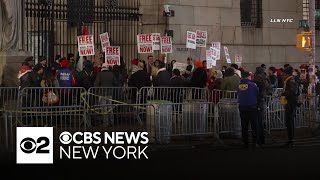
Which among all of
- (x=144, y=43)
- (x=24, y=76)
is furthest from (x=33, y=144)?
(x=144, y=43)

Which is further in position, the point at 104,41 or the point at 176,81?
the point at 104,41

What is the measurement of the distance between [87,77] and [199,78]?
10.7 ft

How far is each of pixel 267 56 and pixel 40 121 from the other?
47.2 ft

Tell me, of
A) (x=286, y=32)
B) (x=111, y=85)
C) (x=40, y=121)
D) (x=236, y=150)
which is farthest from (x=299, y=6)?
(x=40, y=121)

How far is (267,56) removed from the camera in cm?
2659

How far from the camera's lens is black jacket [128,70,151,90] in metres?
18.8

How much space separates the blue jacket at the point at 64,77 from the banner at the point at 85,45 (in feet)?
4.77

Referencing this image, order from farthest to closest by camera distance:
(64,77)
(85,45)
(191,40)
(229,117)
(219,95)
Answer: (191,40), (85,45), (219,95), (64,77), (229,117)

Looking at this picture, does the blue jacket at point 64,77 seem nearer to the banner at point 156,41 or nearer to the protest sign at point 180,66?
the banner at point 156,41

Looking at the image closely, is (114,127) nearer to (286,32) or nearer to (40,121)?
(40,121)

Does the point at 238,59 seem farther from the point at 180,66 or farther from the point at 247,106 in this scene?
the point at 247,106

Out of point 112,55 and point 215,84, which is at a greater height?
point 112,55

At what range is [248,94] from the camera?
14.9 m

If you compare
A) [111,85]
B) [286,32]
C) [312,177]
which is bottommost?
[312,177]
